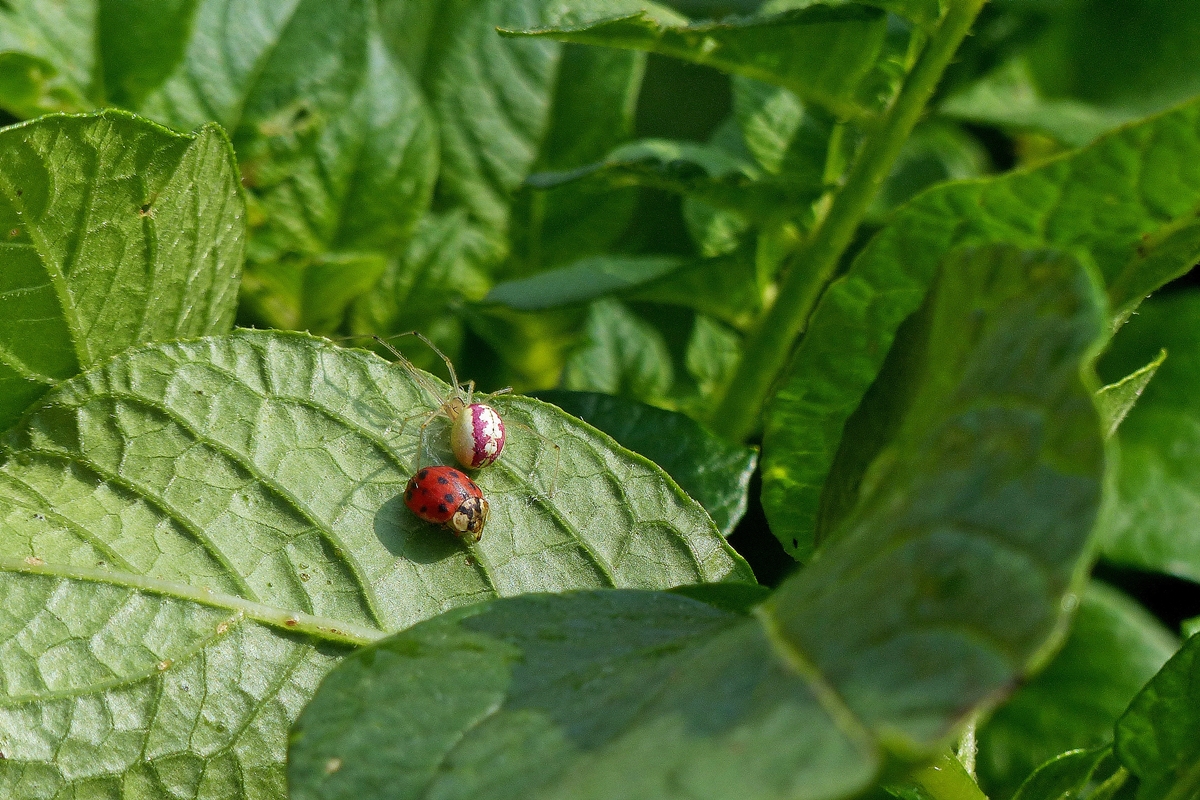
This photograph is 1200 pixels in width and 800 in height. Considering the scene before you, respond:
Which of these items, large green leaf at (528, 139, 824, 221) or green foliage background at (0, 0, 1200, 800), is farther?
large green leaf at (528, 139, 824, 221)

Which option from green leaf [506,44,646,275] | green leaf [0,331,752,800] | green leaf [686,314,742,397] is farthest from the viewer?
green leaf [506,44,646,275]

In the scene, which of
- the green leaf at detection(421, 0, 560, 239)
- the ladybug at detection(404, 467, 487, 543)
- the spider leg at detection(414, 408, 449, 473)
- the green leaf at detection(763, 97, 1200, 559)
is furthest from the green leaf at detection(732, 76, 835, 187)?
the ladybug at detection(404, 467, 487, 543)

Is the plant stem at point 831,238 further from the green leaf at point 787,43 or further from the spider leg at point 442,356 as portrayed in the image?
the spider leg at point 442,356

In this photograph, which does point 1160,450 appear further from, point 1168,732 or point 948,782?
point 948,782

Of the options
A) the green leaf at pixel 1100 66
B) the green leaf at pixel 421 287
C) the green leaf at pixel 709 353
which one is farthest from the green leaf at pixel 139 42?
the green leaf at pixel 1100 66

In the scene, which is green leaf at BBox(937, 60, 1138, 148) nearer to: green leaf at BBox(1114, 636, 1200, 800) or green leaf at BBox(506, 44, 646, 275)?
green leaf at BBox(506, 44, 646, 275)

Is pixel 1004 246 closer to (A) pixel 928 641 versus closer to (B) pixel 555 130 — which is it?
(A) pixel 928 641
